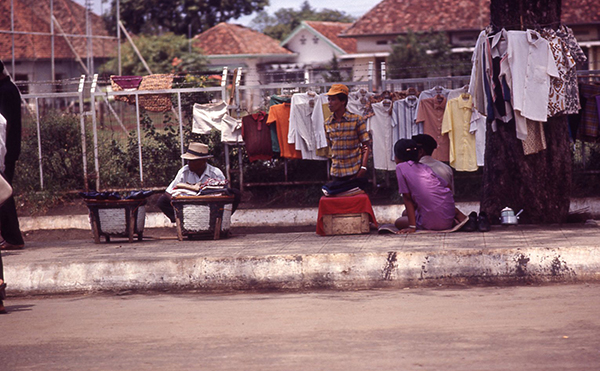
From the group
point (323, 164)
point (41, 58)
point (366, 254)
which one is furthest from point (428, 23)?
point (366, 254)

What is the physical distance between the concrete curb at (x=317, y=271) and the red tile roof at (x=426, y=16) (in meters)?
27.1

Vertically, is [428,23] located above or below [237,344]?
above

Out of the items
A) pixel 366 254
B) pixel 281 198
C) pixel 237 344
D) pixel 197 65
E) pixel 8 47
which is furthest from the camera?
pixel 197 65

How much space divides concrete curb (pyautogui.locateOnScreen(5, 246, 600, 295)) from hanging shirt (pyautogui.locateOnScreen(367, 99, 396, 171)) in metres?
5.07

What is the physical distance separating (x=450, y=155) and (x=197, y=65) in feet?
96.8

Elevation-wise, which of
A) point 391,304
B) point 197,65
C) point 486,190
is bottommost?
point 391,304

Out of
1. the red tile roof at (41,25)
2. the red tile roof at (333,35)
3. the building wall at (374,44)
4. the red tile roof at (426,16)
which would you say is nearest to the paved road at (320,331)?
the red tile roof at (426,16)

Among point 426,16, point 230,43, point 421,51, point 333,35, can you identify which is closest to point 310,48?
point 333,35

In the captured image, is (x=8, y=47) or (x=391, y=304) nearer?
(x=391, y=304)

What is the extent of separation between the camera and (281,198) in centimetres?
1313

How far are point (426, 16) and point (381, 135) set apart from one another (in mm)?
25445

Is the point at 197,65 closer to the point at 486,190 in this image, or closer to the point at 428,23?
the point at 428,23

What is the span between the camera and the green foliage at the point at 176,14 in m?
50.6

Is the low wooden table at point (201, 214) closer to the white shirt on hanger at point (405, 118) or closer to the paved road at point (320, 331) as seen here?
the paved road at point (320, 331)
